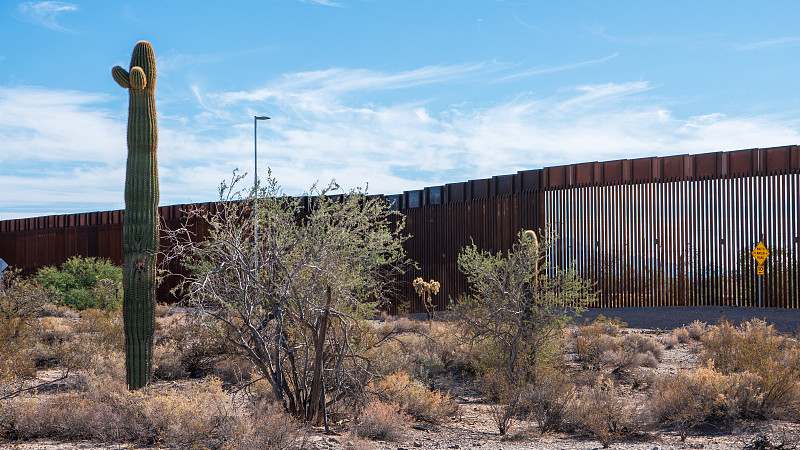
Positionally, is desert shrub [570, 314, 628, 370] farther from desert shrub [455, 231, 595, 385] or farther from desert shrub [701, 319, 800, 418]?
desert shrub [701, 319, 800, 418]

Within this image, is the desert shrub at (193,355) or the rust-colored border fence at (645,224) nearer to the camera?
the desert shrub at (193,355)

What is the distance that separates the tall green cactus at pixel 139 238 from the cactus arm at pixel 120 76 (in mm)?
190

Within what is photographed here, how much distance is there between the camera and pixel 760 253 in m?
19.3

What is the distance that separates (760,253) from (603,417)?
13819 millimetres

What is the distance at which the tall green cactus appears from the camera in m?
10.3

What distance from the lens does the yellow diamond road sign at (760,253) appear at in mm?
19250

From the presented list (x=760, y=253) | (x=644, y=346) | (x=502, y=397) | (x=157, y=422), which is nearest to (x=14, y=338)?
(x=157, y=422)

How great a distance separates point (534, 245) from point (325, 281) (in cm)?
→ 538

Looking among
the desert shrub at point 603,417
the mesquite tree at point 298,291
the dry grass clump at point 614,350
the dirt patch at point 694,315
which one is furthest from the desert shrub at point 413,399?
the dirt patch at point 694,315

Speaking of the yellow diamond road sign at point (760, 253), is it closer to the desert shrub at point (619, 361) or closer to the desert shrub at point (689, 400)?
the desert shrub at point (619, 361)

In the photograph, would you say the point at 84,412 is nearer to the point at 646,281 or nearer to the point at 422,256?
the point at 646,281

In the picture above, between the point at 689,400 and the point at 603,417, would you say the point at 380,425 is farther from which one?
the point at 689,400

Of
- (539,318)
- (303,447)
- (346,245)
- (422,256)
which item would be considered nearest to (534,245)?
(539,318)

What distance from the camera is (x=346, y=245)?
334 inches
